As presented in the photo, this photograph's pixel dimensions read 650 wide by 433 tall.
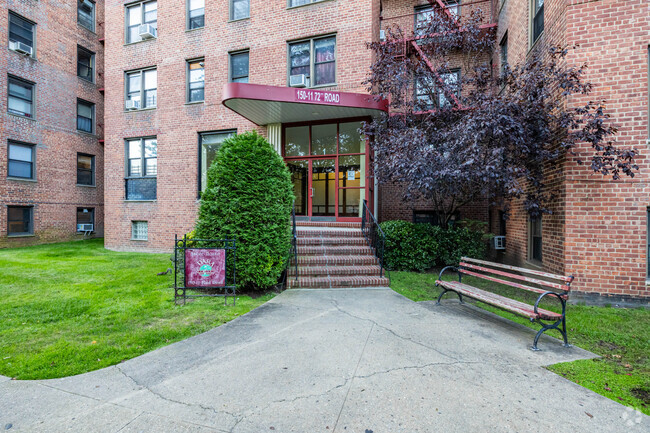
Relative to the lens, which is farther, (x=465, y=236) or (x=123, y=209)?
(x=123, y=209)

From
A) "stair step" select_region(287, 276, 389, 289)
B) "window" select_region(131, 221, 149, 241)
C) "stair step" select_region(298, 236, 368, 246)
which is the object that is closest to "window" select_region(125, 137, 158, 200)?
"window" select_region(131, 221, 149, 241)

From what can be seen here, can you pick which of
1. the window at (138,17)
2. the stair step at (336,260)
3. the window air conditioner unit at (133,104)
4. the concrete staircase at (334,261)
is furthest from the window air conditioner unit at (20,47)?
the stair step at (336,260)

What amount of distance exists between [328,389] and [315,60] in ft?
36.7

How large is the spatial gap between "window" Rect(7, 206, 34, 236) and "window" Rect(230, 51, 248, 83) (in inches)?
487

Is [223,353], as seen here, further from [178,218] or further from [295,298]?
[178,218]

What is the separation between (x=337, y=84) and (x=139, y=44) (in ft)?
30.2

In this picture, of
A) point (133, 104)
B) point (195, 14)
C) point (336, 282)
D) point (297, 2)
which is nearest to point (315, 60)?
point (297, 2)

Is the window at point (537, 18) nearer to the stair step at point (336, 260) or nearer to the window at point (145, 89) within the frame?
the stair step at point (336, 260)

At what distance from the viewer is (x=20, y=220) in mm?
15117

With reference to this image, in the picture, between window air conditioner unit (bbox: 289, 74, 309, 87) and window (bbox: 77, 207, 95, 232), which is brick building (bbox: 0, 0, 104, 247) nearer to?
window (bbox: 77, 207, 95, 232)

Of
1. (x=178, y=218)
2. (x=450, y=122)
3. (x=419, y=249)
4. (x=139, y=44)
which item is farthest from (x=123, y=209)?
(x=450, y=122)

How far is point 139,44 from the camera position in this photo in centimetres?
Answer: 1352

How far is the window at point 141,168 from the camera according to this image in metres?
13.3

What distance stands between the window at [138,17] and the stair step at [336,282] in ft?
43.8
